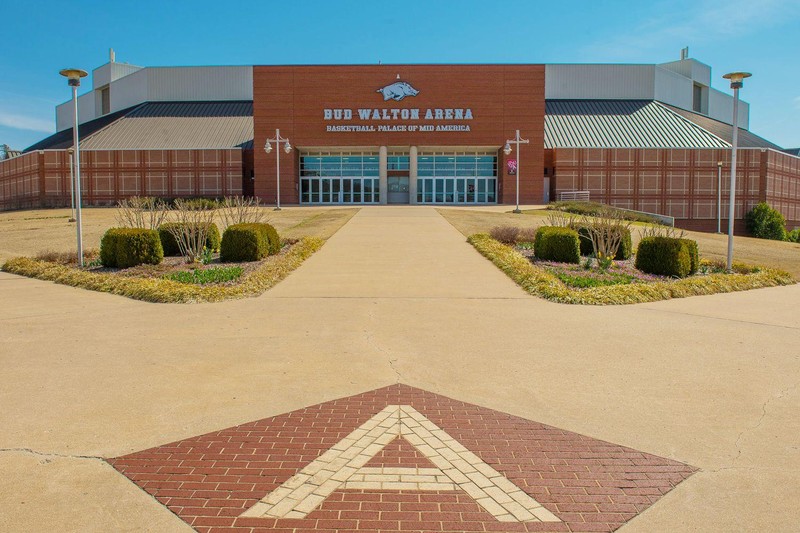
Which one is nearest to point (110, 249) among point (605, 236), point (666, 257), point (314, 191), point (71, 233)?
point (71, 233)

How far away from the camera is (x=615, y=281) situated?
13094 millimetres

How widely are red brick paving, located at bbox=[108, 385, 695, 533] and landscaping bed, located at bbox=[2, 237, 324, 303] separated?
6587 mm

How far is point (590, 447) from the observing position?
4.50m

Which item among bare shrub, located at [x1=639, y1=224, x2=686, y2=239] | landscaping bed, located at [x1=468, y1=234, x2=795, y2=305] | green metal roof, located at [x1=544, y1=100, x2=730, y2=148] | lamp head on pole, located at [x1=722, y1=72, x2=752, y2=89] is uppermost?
green metal roof, located at [x1=544, y1=100, x2=730, y2=148]

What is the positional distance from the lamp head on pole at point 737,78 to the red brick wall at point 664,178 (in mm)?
32822

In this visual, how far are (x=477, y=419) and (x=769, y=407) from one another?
8.59 ft

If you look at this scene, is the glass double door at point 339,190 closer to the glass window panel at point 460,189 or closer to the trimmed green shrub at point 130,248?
the glass window panel at point 460,189

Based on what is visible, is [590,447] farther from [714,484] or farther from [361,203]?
[361,203]

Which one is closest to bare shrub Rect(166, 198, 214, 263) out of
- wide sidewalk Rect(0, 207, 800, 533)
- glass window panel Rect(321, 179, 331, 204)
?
wide sidewalk Rect(0, 207, 800, 533)

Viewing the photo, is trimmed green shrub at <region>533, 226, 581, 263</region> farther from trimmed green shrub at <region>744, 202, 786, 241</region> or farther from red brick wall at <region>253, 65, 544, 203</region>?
trimmed green shrub at <region>744, 202, 786, 241</region>

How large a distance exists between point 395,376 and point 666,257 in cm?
1033

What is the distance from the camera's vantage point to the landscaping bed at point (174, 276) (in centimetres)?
1116

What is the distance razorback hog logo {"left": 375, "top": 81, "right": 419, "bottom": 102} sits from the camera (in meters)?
48.1

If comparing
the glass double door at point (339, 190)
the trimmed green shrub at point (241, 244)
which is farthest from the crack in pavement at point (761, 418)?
the glass double door at point (339, 190)
